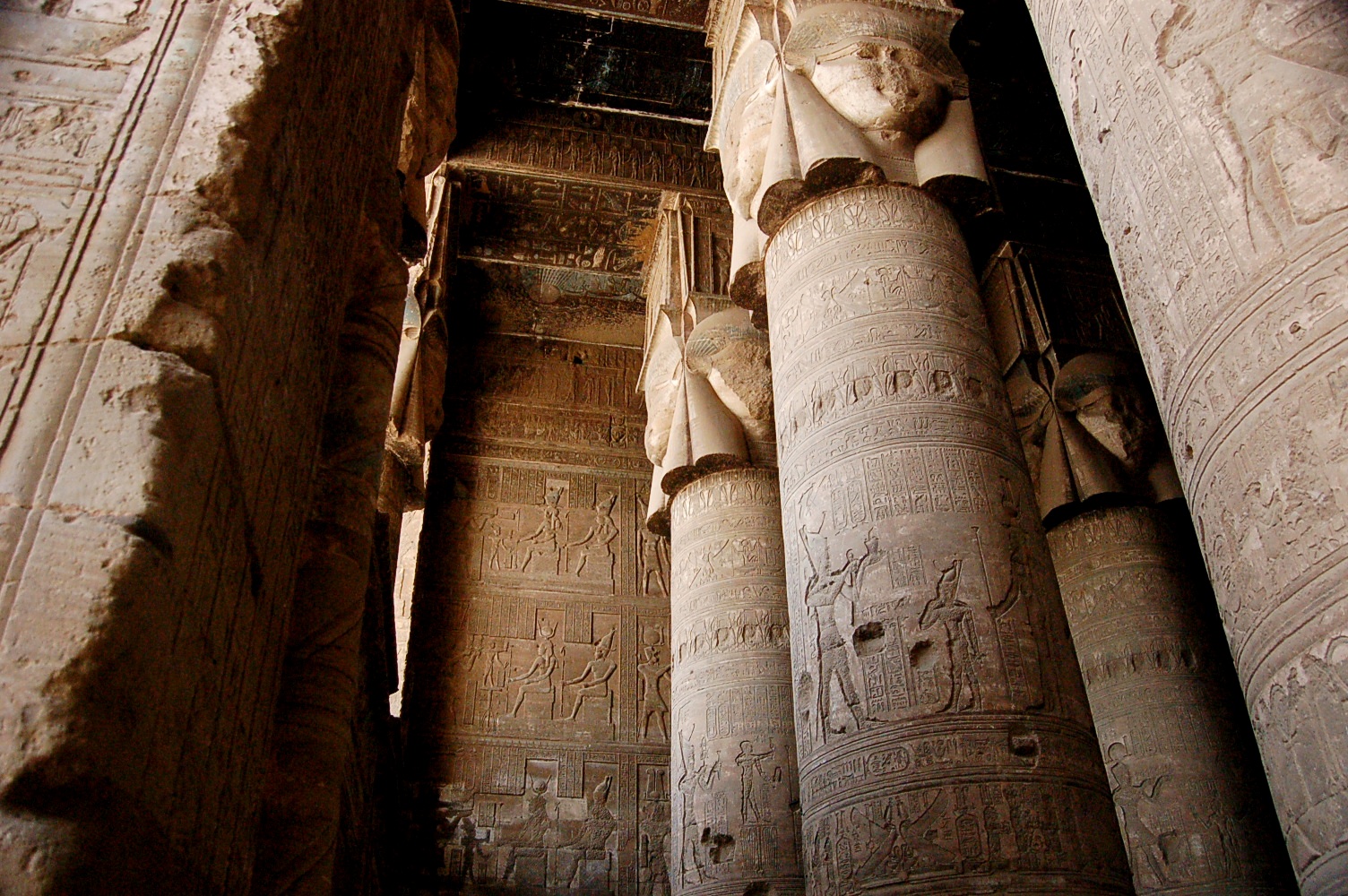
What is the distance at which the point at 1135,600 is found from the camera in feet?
20.9

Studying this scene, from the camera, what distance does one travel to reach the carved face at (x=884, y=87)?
215 inches

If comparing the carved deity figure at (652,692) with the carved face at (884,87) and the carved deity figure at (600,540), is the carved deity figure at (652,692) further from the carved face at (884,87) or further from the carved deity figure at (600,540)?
the carved face at (884,87)

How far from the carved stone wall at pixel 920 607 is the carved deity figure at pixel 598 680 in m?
4.64

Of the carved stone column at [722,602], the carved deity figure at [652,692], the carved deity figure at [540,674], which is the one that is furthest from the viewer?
the carved deity figure at [652,692]

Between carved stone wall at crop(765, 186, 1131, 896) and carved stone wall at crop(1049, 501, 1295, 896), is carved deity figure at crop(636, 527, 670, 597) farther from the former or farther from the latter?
carved stone wall at crop(765, 186, 1131, 896)

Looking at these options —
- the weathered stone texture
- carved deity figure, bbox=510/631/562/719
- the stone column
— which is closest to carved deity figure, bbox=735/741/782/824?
the stone column

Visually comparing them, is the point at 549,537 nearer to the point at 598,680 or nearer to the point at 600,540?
the point at 600,540

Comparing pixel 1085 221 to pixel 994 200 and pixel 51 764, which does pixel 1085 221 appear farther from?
pixel 51 764

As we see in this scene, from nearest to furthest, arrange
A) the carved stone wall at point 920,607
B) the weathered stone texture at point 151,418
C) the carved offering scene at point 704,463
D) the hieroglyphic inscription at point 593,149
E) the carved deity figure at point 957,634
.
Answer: the weathered stone texture at point 151,418 → the carved offering scene at point 704,463 → the carved stone wall at point 920,607 → the carved deity figure at point 957,634 → the hieroglyphic inscription at point 593,149

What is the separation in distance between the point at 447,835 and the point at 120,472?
23.3 feet

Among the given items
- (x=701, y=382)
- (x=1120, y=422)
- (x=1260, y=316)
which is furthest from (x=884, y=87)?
(x=1260, y=316)

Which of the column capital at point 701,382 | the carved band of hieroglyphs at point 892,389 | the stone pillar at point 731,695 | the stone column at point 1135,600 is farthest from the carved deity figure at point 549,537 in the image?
the carved band of hieroglyphs at point 892,389

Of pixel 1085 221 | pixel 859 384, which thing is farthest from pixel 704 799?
pixel 1085 221

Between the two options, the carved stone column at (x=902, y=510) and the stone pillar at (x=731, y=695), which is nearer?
the carved stone column at (x=902, y=510)
